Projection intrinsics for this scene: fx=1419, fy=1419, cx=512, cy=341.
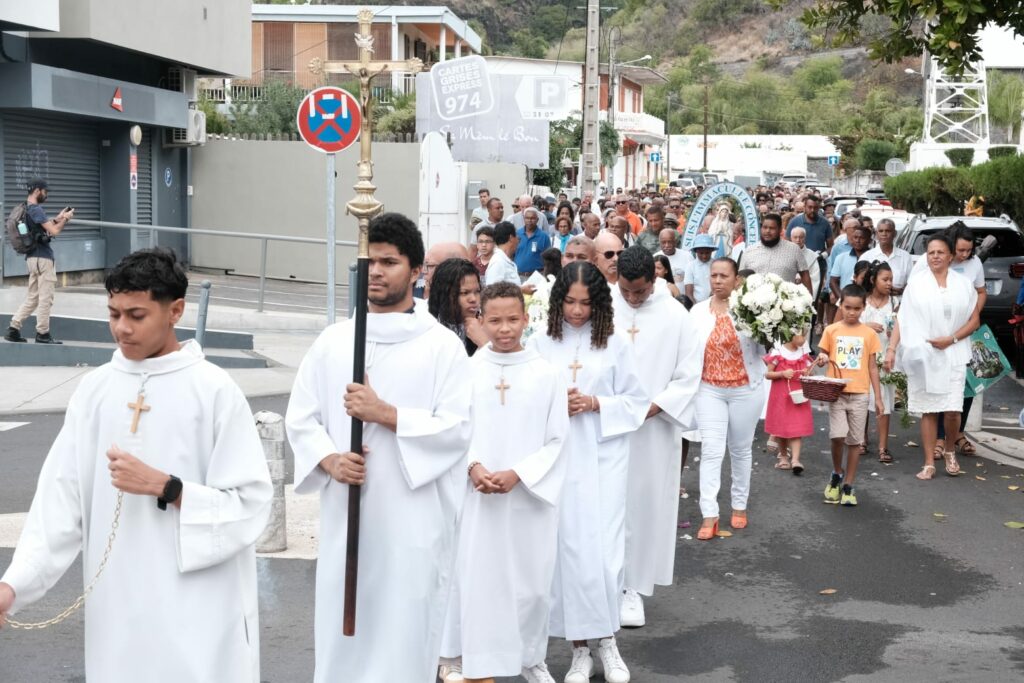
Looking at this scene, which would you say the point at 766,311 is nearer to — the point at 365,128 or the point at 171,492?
the point at 365,128

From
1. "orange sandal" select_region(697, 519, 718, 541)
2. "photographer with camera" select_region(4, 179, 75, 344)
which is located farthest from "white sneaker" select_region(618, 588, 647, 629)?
"photographer with camera" select_region(4, 179, 75, 344)

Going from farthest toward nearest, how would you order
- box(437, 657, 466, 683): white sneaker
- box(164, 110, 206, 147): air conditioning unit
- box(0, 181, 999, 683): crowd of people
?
1. box(164, 110, 206, 147): air conditioning unit
2. box(437, 657, 466, 683): white sneaker
3. box(0, 181, 999, 683): crowd of people

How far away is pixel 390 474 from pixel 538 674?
1577 mm

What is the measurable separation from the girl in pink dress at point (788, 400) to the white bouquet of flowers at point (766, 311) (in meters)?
1.07

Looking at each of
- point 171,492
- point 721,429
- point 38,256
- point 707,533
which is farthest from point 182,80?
point 171,492

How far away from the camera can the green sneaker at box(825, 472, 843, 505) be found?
10266mm

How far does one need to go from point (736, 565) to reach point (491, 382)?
3.18 m

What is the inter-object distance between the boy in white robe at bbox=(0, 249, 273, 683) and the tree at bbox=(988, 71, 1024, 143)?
220 feet

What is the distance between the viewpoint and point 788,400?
430 inches

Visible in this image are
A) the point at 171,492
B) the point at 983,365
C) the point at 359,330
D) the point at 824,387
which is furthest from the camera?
the point at 983,365

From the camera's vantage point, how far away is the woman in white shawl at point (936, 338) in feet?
36.0

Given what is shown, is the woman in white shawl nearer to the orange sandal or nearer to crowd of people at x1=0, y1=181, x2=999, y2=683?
crowd of people at x1=0, y1=181, x2=999, y2=683

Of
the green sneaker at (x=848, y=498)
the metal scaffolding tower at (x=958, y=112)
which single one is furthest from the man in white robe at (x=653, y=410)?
the metal scaffolding tower at (x=958, y=112)

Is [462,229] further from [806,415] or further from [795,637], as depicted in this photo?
[795,637]
